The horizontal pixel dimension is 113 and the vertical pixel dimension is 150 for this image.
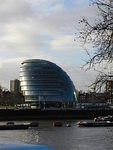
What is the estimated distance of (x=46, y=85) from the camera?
656 feet

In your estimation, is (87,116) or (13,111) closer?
(13,111)

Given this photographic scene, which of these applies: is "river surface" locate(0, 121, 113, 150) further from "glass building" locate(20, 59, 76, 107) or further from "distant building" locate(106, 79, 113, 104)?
"glass building" locate(20, 59, 76, 107)

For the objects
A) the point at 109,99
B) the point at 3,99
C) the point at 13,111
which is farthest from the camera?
the point at 3,99

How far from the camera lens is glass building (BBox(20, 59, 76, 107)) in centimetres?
19212

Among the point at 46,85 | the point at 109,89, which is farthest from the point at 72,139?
the point at 46,85

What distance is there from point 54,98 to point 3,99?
20.2m

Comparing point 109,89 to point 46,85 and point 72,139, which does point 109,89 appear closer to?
point 72,139

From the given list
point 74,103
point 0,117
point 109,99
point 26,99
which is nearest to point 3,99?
point 26,99

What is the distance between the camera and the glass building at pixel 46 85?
630ft

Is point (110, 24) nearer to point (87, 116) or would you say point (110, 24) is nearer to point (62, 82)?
point (87, 116)

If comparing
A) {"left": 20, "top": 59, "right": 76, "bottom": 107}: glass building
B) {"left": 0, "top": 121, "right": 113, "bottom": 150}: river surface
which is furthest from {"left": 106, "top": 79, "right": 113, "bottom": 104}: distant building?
{"left": 20, "top": 59, "right": 76, "bottom": 107}: glass building

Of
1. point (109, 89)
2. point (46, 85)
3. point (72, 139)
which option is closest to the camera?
point (109, 89)

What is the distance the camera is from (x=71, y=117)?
150125 millimetres

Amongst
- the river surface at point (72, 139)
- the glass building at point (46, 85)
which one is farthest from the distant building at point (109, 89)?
the glass building at point (46, 85)
